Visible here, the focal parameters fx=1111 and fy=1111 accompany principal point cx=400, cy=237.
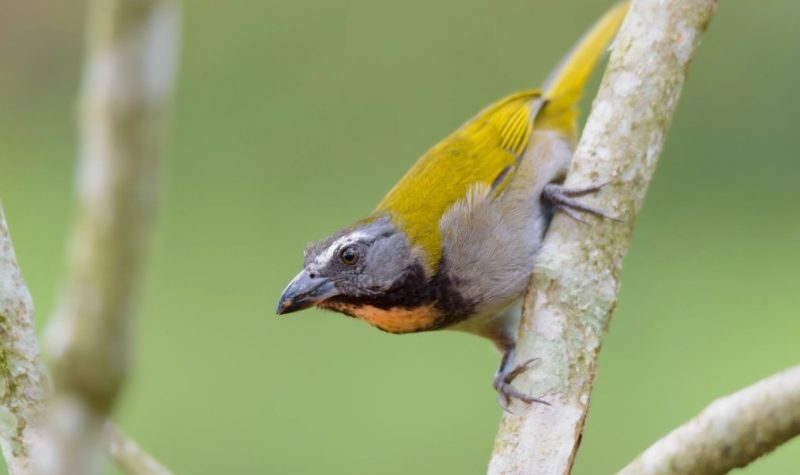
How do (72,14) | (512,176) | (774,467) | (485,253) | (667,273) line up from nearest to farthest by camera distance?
(485,253) < (512,176) < (774,467) < (667,273) < (72,14)

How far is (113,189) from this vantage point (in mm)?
1542

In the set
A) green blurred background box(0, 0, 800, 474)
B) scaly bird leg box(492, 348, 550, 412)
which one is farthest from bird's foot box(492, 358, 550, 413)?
green blurred background box(0, 0, 800, 474)

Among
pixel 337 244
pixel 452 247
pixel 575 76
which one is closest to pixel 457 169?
pixel 452 247

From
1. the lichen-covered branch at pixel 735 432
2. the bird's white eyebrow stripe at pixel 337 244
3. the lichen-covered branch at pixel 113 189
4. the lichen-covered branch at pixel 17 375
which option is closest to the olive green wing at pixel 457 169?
the bird's white eyebrow stripe at pixel 337 244

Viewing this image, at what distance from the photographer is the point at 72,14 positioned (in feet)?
26.6

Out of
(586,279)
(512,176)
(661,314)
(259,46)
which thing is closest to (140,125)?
(586,279)

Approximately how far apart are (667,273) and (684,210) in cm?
60

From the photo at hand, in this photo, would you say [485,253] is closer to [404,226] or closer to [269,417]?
[404,226]

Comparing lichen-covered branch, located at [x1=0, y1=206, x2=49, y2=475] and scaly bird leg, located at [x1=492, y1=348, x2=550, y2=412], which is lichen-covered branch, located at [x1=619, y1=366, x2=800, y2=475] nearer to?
scaly bird leg, located at [x1=492, y1=348, x2=550, y2=412]

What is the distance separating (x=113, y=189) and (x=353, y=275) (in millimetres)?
2291

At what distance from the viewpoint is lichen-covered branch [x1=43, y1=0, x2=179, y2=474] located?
5.06 feet

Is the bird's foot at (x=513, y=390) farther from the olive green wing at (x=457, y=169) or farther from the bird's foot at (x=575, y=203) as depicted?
the olive green wing at (x=457, y=169)

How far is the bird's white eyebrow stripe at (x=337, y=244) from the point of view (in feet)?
12.5

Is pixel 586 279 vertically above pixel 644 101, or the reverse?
pixel 644 101
